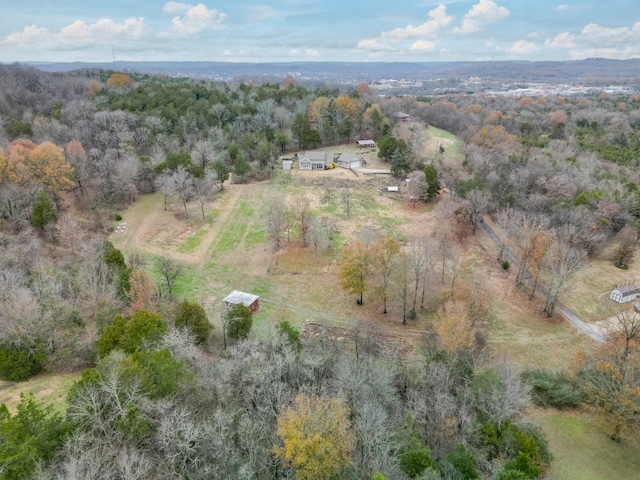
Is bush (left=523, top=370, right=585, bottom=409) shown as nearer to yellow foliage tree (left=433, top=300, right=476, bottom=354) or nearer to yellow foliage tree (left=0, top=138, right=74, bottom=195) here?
yellow foliage tree (left=433, top=300, right=476, bottom=354)

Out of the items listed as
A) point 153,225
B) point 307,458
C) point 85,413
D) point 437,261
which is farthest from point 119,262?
point 437,261

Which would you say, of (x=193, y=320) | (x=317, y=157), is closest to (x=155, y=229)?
(x=193, y=320)

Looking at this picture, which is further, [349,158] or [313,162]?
[349,158]

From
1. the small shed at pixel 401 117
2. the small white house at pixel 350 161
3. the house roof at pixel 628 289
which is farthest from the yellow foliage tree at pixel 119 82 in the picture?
the house roof at pixel 628 289

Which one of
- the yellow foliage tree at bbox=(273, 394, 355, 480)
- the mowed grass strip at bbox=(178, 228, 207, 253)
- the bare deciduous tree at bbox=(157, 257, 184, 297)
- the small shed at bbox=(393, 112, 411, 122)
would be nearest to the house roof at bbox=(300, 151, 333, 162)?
the mowed grass strip at bbox=(178, 228, 207, 253)

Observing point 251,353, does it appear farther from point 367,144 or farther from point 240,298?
point 367,144

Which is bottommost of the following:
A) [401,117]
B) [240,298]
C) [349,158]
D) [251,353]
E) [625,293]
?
[240,298]

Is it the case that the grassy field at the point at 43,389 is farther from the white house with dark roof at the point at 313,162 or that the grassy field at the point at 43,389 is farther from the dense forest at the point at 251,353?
the white house with dark roof at the point at 313,162
